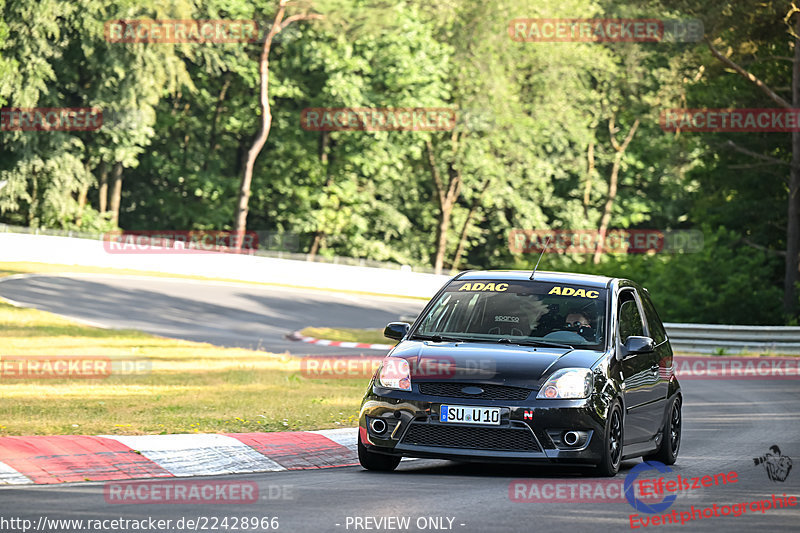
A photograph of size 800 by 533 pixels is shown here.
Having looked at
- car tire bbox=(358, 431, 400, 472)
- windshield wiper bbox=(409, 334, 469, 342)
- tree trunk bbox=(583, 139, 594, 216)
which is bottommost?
car tire bbox=(358, 431, 400, 472)

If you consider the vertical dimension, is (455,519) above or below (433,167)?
below

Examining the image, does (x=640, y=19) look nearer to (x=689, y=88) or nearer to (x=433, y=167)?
(x=689, y=88)

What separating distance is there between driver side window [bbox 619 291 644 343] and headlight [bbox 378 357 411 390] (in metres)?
2.03

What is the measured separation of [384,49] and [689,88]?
21004mm

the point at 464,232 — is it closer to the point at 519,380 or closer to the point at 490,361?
the point at 490,361

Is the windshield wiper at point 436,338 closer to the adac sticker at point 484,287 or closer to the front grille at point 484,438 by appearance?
the adac sticker at point 484,287


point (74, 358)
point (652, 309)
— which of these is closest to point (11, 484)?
point (652, 309)

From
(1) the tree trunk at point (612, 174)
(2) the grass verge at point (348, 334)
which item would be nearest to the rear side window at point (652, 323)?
(2) the grass verge at point (348, 334)

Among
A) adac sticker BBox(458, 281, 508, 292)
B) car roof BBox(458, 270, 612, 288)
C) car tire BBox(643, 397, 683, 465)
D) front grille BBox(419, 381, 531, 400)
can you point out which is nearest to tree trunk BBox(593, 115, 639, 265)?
car tire BBox(643, 397, 683, 465)

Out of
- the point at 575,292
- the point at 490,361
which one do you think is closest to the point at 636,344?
the point at 575,292

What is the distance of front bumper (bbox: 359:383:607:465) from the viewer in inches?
362

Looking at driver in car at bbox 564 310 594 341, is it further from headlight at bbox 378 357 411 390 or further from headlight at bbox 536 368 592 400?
headlight at bbox 378 357 411 390

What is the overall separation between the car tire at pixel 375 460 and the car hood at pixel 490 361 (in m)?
0.78

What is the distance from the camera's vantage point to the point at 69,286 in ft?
122
